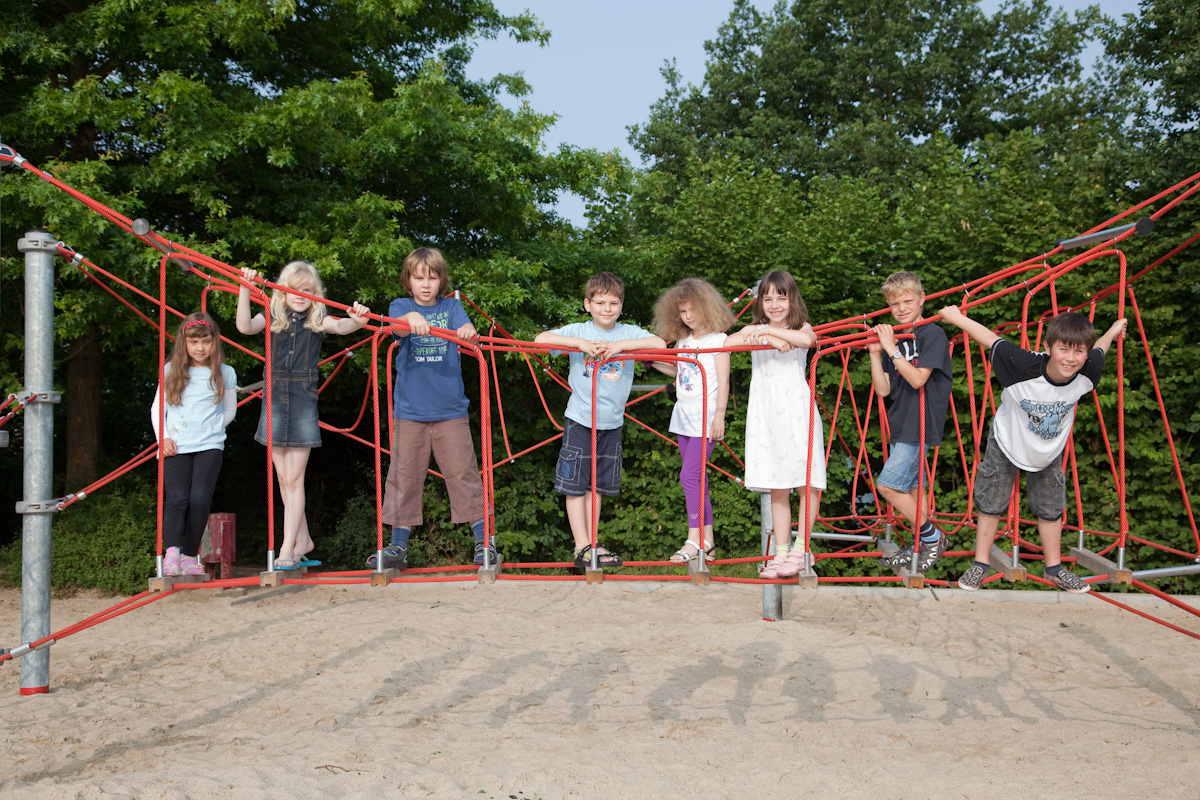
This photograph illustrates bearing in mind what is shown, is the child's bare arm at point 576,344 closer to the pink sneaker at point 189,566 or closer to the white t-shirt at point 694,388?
the white t-shirt at point 694,388

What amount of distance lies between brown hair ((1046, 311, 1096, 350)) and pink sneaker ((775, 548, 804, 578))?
1.29 metres

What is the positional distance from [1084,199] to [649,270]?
355 cm

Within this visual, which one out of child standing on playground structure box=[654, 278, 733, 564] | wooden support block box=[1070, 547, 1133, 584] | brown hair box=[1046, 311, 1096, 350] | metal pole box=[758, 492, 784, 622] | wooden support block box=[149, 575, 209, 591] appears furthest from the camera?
metal pole box=[758, 492, 784, 622]

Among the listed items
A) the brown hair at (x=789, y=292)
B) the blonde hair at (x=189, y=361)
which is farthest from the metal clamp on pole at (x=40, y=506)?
the brown hair at (x=789, y=292)

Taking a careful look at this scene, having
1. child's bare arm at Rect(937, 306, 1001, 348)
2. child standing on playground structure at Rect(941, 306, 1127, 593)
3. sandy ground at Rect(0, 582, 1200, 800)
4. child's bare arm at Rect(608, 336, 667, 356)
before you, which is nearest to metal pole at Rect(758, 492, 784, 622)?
sandy ground at Rect(0, 582, 1200, 800)

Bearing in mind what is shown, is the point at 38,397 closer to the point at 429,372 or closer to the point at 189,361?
the point at 189,361

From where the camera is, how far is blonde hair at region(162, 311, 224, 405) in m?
4.42

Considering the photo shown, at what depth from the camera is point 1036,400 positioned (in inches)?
143

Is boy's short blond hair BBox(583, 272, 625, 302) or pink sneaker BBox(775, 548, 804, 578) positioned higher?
boy's short blond hair BBox(583, 272, 625, 302)

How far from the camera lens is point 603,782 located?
11.6 feet

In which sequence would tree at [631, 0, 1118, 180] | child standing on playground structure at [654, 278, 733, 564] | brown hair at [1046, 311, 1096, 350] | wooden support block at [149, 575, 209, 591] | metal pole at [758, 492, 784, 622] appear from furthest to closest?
tree at [631, 0, 1118, 180]
metal pole at [758, 492, 784, 622]
child standing on playground structure at [654, 278, 733, 564]
wooden support block at [149, 575, 209, 591]
brown hair at [1046, 311, 1096, 350]

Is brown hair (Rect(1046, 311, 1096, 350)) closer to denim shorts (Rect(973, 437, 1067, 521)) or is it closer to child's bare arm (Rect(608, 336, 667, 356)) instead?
denim shorts (Rect(973, 437, 1067, 521))

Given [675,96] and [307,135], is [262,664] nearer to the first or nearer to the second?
[307,135]

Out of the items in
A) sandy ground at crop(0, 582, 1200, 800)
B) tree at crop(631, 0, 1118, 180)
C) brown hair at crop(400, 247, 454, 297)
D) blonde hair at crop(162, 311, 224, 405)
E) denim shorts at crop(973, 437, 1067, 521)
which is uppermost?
tree at crop(631, 0, 1118, 180)
